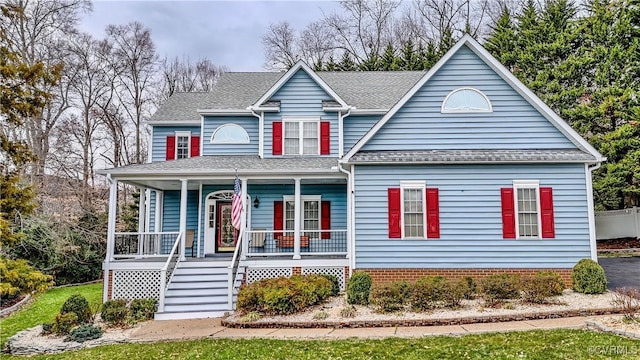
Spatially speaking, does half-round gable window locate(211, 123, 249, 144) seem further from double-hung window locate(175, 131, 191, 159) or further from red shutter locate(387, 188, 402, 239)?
red shutter locate(387, 188, 402, 239)

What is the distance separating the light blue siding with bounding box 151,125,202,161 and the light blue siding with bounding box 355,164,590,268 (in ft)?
29.5

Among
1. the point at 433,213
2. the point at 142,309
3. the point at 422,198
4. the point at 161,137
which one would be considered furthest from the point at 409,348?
the point at 161,137

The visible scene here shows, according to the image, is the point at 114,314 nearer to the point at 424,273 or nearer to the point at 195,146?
the point at 424,273

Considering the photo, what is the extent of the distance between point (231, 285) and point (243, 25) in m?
23.3

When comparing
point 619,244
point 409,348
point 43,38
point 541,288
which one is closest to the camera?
point 409,348

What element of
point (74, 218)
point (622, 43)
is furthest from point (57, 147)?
point (622, 43)

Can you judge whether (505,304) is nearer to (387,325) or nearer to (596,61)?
(387,325)

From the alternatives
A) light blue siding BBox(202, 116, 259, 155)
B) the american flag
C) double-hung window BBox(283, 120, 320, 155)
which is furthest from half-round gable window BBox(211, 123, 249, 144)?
the american flag

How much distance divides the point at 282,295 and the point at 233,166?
205 inches

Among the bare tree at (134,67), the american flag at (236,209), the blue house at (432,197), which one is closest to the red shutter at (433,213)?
the blue house at (432,197)

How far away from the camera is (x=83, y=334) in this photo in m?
8.51

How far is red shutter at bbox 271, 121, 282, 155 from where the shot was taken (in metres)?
14.8

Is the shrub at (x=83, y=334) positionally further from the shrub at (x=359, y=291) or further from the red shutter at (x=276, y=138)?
the red shutter at (x=276, y=138)

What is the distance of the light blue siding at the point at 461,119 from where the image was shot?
11750 mm
